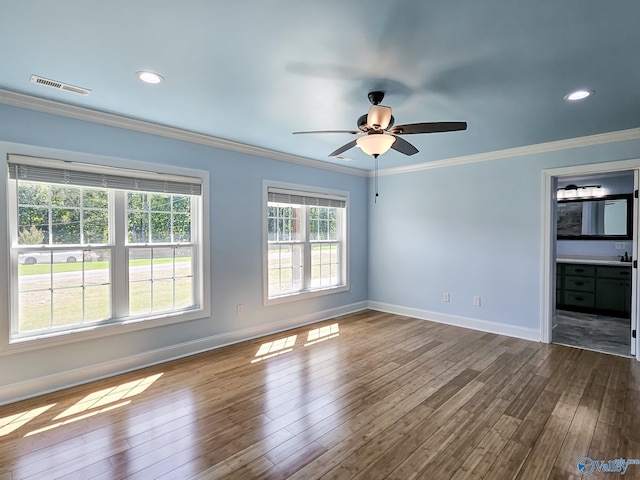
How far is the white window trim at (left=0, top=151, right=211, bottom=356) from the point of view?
274 cm

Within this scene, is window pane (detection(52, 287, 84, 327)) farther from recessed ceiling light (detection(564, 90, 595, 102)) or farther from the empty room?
recessed ceiling light (detection(564, 90, 595, 102))

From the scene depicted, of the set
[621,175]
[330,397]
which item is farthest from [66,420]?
[621,175]

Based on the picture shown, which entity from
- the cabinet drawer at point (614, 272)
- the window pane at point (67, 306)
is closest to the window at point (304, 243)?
the window pane at point (67, 306)

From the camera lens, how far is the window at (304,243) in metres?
4.71

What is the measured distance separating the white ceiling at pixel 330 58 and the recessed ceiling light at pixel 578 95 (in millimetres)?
76

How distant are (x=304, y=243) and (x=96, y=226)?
267 centimetres

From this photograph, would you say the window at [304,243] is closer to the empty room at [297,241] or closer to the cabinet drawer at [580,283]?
the empty room at [297,241]

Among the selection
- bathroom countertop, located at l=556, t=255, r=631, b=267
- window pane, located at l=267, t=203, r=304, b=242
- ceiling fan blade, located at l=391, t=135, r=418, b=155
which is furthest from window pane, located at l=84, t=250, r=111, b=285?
bathroom countertop, located at l=556, t=255, r=631, b=267

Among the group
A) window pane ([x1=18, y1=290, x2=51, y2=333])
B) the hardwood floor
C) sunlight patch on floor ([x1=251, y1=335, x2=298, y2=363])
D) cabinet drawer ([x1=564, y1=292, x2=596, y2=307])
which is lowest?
the hardwood floor

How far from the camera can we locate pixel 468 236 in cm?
487

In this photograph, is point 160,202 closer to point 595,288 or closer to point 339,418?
point 339,418

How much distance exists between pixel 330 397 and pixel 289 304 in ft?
6.88

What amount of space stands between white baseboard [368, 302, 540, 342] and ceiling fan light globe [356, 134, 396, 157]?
3263 millimetres
